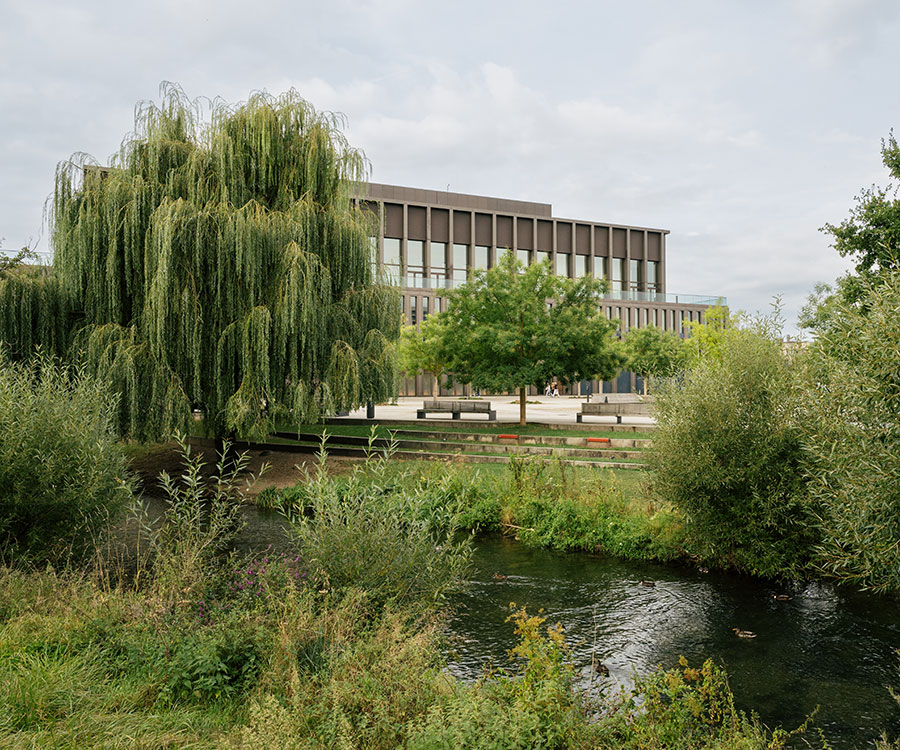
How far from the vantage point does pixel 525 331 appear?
26.6m

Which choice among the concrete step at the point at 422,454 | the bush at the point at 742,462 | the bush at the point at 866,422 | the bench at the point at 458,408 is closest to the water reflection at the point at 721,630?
the bush at the point at 742,462

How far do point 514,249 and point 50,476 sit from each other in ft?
192

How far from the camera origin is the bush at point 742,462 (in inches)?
442

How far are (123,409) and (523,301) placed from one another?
1557 centimetres

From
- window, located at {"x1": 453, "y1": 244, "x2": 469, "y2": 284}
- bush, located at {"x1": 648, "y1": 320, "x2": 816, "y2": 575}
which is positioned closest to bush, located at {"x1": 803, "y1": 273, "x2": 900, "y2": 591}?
bush, located at {"x1": 648, "y1": 320, "x2": 816, "y2": 575}

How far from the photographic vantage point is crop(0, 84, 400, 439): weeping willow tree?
15.7m

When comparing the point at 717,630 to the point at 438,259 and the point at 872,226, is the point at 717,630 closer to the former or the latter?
the point at 872,226

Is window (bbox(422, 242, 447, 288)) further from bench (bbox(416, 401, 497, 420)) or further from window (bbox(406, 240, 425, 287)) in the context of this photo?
bench (bbox(416, 401, 497, 420))

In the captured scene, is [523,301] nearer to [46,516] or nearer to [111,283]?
[111,283]

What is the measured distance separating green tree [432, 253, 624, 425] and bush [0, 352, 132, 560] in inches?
691

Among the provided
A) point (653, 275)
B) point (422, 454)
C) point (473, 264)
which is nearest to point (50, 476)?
point (422, 454)

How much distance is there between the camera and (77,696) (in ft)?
17.1

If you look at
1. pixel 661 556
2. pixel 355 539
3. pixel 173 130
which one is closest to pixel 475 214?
pixel 173 130

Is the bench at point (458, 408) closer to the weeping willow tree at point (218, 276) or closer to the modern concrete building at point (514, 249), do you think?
the weeping willow tree at point (218, 276)
